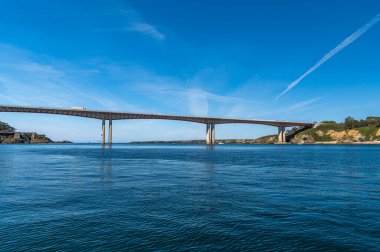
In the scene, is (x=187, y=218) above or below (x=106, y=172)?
below

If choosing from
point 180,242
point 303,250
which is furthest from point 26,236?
point 303,250

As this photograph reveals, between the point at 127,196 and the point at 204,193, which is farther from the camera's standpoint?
the point at 204,193

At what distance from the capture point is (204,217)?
1691cm

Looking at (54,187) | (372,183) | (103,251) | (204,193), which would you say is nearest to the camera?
(103,251)

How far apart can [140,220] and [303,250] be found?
884 centimetres

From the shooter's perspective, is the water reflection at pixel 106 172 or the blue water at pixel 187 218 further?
the water reflection at pixel 106 172

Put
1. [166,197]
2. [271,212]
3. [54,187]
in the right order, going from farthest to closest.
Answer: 1. [54,187]
2. [166,197]
3. [271,212]

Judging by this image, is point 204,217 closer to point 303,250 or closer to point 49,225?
point 303,250

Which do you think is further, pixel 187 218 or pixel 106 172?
pixel 106 172

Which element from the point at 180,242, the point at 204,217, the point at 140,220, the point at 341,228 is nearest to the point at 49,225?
the point at 140,220

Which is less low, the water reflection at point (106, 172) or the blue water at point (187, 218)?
the water reflection at point (106, 172)

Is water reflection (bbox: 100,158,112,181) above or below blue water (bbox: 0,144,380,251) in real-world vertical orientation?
above

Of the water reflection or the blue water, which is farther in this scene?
the water reflection

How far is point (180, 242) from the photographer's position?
42.0ft
